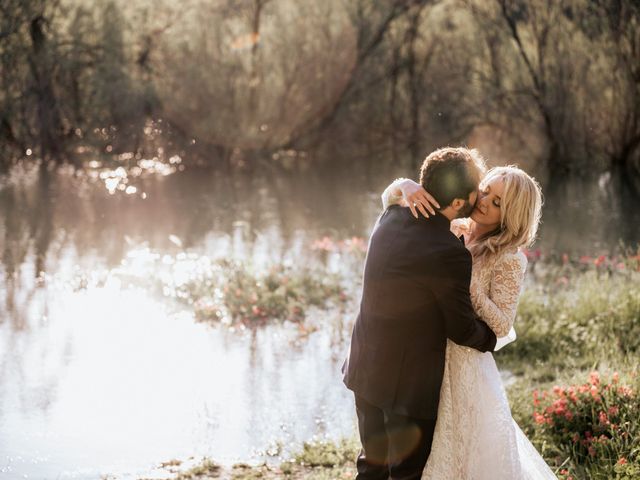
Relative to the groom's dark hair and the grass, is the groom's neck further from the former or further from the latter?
the grass

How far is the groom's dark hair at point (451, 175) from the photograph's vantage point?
145 inches

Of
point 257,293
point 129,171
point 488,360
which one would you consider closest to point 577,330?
point 257,293

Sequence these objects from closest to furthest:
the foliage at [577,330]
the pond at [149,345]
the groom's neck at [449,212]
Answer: the groom's neck at [449,212] → the pond at [149,345] → the foliage at [577,330]

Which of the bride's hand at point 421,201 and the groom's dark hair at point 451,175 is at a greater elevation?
the groom's dark hair at point 451,175

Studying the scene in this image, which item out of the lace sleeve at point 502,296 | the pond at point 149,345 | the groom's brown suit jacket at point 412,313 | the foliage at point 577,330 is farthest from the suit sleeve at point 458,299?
the foliage at point 577,330

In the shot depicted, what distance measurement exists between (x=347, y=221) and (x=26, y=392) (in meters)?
9.52

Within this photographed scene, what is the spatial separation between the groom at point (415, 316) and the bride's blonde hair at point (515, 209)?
124 millimetres

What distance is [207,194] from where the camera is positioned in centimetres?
1933

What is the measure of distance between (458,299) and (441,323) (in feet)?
0.66

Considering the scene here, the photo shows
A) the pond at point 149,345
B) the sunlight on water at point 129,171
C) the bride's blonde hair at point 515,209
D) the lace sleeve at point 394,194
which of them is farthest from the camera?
the sunlight on water at point 129,171

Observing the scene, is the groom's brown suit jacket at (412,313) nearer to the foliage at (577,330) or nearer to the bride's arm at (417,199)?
the bride's arm at (417,199)

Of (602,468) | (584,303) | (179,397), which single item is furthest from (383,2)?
(602,468)

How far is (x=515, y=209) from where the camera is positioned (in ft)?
12.6

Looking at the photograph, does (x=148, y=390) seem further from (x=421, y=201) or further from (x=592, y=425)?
(x=421, y=201)
